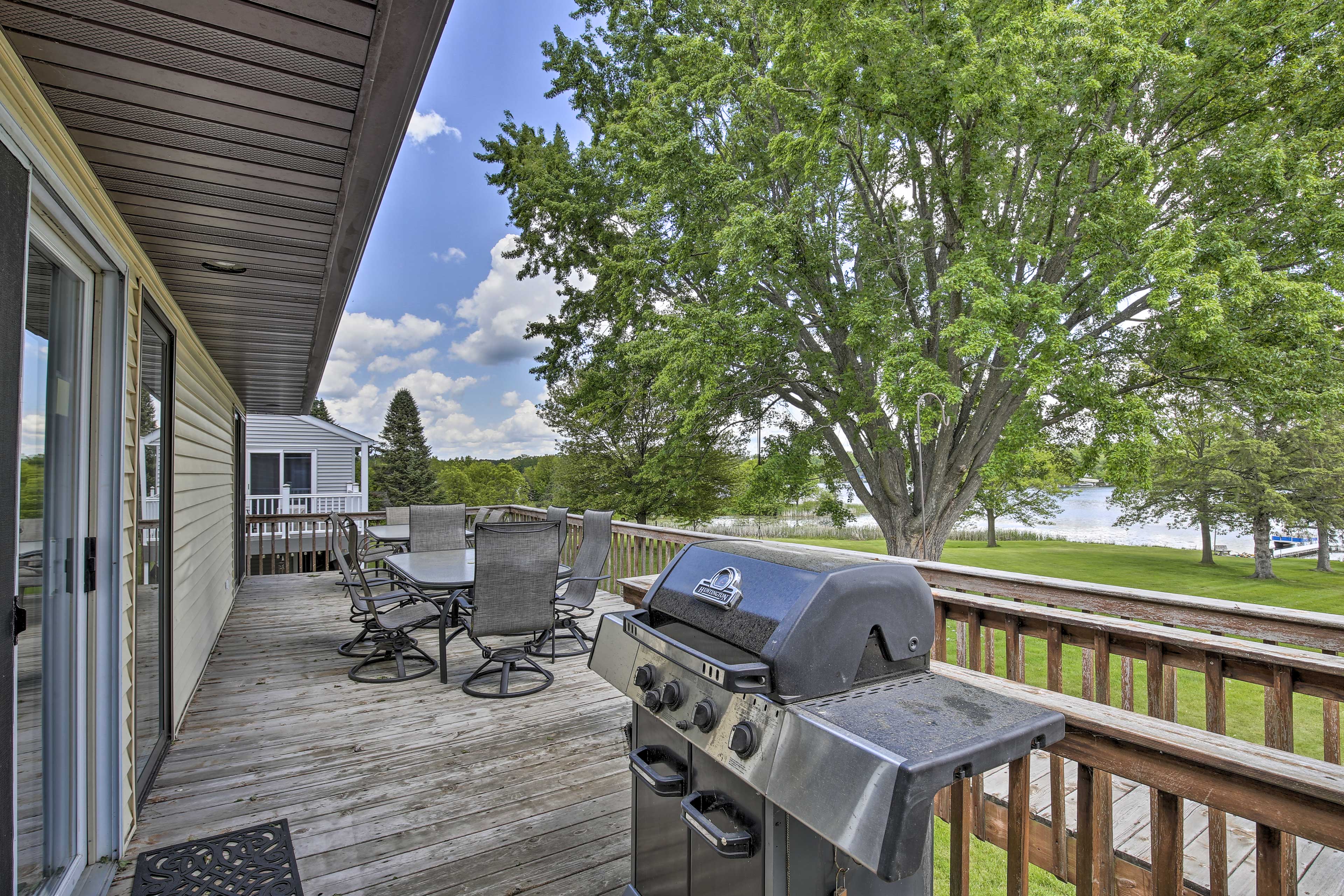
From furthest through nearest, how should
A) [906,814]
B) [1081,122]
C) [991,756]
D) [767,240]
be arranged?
1. [767,240]
2. [1081,122]
3. [991,756]
4. [906,814]

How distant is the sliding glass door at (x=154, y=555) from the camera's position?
2.42 m

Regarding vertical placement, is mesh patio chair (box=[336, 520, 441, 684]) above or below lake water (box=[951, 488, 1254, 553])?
above

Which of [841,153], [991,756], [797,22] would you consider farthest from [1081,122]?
[991,756]

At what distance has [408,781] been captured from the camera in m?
2.57

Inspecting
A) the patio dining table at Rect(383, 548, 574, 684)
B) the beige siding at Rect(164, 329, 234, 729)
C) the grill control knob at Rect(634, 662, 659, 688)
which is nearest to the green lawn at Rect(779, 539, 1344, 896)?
the grill control knob at Rect(634, 662, 659, 688)

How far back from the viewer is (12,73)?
1316mm

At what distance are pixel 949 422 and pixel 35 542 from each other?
30.9ft

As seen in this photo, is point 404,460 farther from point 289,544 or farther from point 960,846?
point 960,846

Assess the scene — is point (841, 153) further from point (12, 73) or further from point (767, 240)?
point (12, 73)

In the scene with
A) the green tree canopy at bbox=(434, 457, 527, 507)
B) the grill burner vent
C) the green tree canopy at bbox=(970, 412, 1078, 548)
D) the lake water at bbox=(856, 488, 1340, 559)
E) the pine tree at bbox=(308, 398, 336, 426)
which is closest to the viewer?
the grill burner vent

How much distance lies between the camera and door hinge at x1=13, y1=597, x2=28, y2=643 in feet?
4.27

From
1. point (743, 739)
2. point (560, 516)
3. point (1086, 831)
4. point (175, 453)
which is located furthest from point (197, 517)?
point (1086, 831)

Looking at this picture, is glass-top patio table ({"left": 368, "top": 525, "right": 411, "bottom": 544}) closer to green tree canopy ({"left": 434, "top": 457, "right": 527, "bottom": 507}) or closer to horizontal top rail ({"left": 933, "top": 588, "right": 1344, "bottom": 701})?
horizontal top rail ({"left": 933, "top": 588, "right": 1344, "bottom": 701})

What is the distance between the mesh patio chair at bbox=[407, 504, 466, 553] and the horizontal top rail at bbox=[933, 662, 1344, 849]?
5557 mm
